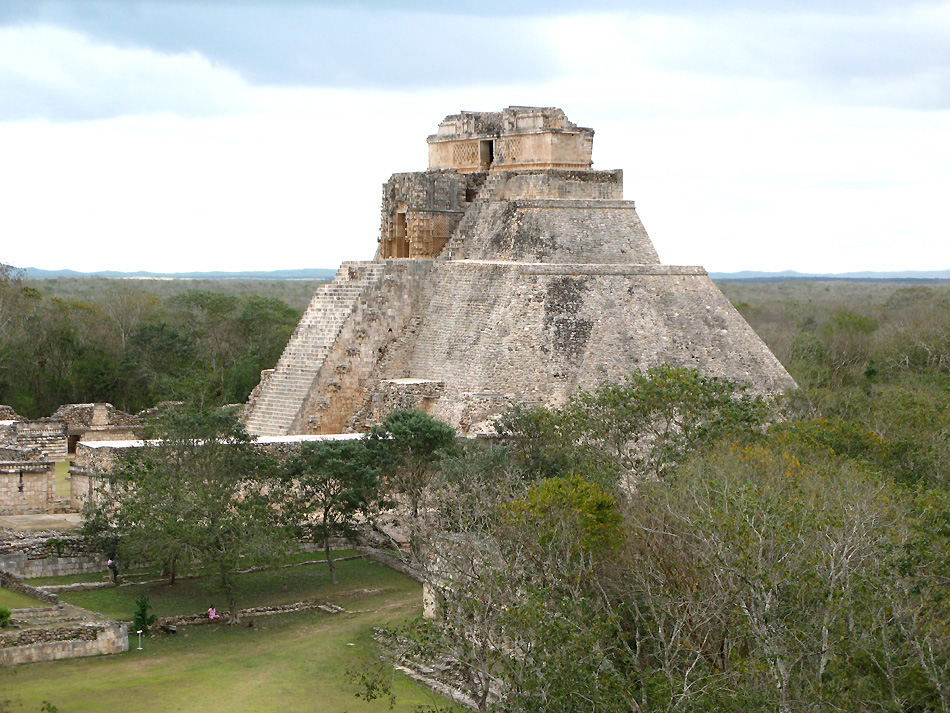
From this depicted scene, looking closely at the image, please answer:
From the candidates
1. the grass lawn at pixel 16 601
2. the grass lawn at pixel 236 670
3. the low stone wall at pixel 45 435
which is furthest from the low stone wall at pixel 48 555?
the low stone wall at pixel 45 435

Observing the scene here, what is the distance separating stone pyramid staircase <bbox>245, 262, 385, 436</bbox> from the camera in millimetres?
21266

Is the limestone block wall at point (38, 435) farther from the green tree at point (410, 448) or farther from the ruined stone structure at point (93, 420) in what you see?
the green tree at point (410, 448)

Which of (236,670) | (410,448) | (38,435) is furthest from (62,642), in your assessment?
(38,435)

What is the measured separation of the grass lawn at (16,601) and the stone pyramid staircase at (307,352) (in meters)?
6.12

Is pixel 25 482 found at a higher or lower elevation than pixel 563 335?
lower

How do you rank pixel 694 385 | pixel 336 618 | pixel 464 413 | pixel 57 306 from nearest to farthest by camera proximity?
pixel 336 618, pixel 694 385, pixel 464 413, pixel 57 306

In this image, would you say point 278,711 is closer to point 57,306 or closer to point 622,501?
point 622,501

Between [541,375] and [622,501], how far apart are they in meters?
5.78

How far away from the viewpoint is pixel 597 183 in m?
23.1

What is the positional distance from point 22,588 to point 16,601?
491 millimetres

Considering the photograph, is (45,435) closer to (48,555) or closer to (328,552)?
(48,555)

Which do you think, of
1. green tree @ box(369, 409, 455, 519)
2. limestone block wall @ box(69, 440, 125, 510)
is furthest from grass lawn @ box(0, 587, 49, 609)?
green tree @ box(369, 409, 455, 519)

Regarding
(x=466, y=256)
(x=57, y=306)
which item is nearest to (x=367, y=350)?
(x=466, y=256)

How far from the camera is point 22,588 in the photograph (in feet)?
50.5
